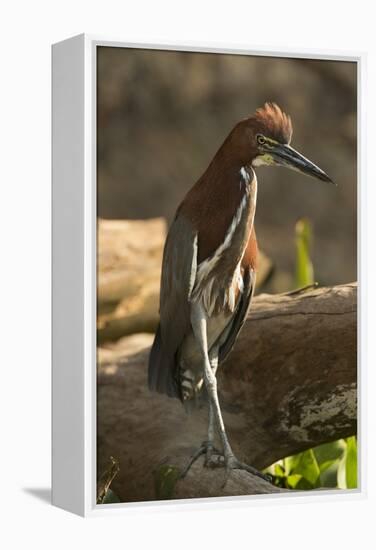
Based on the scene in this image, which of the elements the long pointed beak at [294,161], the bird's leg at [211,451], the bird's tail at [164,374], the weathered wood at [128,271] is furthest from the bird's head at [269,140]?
the bird's leg at [211,451]

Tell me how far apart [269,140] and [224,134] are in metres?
0.20

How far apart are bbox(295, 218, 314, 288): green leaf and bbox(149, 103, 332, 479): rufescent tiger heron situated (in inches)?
10.2

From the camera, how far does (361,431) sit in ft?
19.9

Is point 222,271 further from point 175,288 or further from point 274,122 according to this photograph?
point 274,122

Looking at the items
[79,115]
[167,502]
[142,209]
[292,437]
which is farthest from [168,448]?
[79,115]

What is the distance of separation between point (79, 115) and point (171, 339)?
1048 mm

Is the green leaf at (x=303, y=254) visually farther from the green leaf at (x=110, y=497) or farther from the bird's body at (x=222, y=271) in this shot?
the green leaf at (x=110, y=497)

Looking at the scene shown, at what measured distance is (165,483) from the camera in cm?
563

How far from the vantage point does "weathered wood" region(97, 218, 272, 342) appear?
5.48m

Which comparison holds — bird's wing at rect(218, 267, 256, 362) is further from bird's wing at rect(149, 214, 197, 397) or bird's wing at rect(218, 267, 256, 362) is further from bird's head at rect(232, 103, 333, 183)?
bird's head at rect(232, 103, 333, 183)

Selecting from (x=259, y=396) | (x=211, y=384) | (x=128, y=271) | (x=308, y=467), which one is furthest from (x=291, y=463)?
(x=128, y=271)

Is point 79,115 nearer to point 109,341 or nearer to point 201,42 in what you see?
point 201,42

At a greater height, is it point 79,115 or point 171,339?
point 79,115

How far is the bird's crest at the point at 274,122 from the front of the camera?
18.8 ft
